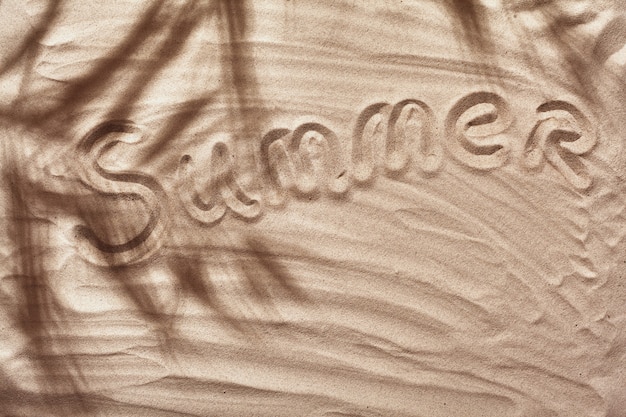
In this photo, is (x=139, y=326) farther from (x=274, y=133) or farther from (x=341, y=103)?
(x=341, y=103)

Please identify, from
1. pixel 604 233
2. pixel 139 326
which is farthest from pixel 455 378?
pixel 139 326

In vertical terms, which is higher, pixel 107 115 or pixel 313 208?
pixel 107 115

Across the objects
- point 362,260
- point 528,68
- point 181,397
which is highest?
point 528,68

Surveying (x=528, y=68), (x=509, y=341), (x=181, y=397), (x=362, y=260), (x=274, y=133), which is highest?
(x=528, y=68)

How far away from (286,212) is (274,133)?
0.18 meters

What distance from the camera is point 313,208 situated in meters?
1.57

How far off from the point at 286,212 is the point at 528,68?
0.62 metres

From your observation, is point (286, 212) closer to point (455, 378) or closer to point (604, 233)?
point (455, 378)

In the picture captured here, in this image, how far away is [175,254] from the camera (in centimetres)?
158

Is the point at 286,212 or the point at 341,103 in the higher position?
the point at 341,103

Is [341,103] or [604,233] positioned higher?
[341,103]

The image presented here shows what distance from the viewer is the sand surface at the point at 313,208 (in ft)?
5.09

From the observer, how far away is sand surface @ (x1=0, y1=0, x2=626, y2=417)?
1.55 meters

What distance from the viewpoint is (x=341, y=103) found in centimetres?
156
